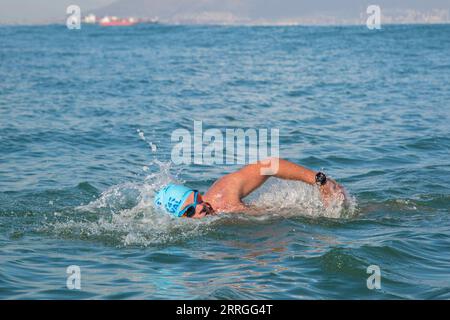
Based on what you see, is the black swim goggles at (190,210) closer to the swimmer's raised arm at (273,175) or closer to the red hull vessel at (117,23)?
the swimmer's raised arm at (273,175)

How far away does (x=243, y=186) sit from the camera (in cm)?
834

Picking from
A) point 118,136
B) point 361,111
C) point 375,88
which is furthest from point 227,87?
point 118,136

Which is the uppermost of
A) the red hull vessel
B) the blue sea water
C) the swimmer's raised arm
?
the red hull vessel

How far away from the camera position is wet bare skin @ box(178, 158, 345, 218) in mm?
8141

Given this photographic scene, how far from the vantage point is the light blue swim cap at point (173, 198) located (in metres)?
7.96

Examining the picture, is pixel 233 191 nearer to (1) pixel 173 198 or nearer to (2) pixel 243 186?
(2) pixel 243 186

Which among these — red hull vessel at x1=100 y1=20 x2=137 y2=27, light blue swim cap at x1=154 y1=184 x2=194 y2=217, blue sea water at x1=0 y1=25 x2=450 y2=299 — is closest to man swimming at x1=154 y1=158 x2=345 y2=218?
light blue swim cap at x1=154 y1=184 x2=194 y2=217

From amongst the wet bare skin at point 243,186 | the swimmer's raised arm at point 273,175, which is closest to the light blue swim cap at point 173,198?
the wet bare skin at point 243,186

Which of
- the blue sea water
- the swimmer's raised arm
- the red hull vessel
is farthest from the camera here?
the red hull vessel

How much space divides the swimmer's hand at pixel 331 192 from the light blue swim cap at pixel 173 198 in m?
1.55

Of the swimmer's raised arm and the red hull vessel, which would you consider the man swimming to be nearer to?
the swimmer's raised arm

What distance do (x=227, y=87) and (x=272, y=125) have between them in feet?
23.7

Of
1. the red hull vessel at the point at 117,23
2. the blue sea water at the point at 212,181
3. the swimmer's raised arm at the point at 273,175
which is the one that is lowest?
the blue sea water at the point at 212,181

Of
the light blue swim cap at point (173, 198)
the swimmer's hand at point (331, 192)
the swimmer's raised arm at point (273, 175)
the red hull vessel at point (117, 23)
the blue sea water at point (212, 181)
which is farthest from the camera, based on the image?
the red hull vessel at point (117, 23)
